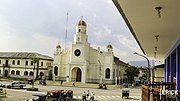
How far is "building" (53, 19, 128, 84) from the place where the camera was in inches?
2594

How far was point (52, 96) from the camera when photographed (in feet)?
98.5

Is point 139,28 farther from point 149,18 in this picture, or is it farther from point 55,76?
point 55,76

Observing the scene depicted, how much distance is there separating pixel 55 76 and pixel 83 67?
767 centimetres

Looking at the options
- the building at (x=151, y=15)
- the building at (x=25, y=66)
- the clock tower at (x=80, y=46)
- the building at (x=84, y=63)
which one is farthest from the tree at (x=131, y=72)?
the building at (x=151, y=15)

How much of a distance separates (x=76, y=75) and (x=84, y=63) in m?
4.43

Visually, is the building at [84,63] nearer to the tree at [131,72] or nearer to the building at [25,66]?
the building at [25,66]

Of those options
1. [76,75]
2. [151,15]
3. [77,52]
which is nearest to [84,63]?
[77,52]

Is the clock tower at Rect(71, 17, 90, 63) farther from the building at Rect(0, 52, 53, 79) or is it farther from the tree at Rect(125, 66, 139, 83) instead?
the tree at Rect(125, 66, 139, 83)

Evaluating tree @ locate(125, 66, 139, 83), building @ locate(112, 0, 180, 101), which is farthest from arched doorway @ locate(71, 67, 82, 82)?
building @ locate(112, 0, 180, 101)

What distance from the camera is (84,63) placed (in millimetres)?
65562

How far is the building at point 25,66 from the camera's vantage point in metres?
72.2

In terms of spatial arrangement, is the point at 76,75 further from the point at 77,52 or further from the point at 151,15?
the point at 151,15

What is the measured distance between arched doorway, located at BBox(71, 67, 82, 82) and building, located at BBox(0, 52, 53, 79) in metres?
7.97

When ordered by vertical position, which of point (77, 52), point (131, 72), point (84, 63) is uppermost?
point (77, 52)
